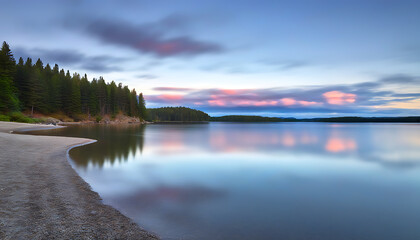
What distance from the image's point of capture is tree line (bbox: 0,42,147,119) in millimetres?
60281

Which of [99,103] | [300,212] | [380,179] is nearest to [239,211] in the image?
[300,212]

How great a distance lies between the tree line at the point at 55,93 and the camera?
6028 cm

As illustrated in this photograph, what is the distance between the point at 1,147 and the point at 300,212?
18917 millimetres

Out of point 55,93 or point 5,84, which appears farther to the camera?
point 55,93

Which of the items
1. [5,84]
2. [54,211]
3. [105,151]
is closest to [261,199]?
[54,211]

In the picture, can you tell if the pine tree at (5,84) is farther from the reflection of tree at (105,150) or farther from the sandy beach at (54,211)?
the sandy beach at (54,211)

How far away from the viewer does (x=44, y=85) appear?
3383 inches

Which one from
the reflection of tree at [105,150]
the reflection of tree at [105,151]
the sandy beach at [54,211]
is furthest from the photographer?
the reflection of tree at [105,150]

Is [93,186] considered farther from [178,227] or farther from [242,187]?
[242,187]

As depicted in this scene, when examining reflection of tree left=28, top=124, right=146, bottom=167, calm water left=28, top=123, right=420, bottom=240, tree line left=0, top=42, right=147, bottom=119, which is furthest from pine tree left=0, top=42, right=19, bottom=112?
calm water left=28, top=123, right=420, bottom=240

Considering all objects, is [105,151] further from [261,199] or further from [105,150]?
[261,199]

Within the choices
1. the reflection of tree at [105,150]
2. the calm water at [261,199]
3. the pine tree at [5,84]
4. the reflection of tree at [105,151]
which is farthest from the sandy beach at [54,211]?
the pine tree at [5,84]

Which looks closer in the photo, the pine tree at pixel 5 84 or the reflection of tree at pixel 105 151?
the reflection of tree at pixel 105 151

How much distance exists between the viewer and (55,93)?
297 ft
